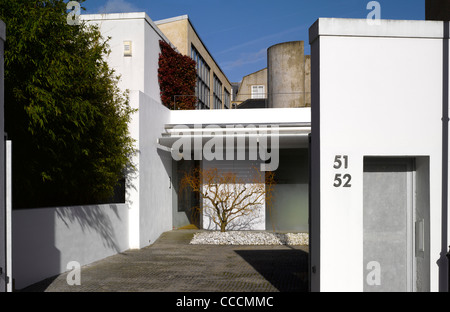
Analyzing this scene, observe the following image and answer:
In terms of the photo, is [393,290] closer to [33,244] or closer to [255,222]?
[33,244]

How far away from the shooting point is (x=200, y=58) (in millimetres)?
26406

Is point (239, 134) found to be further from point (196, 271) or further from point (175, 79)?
point (196, 271)

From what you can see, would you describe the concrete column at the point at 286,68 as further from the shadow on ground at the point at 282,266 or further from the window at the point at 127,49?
the shadow on ground at the point at 282,266

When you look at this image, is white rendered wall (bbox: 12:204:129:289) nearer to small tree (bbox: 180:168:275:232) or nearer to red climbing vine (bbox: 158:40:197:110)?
small tree (bbox: 180:168:275:232)

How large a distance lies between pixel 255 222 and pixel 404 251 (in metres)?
11.1

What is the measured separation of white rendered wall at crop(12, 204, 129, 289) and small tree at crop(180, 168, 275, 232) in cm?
414

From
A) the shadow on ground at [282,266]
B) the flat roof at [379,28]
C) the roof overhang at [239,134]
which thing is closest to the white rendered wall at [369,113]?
the flat roof at [379,28]

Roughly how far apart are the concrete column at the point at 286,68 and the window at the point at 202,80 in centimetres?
362

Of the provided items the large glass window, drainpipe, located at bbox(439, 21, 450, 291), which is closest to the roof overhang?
drainpipe, located at bbox(439, 21, 450, 291)

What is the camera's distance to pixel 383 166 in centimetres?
651

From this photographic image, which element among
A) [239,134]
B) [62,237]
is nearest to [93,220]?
[62,237]

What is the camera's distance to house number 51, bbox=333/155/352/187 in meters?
6.09

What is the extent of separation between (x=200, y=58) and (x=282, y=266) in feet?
57.1
